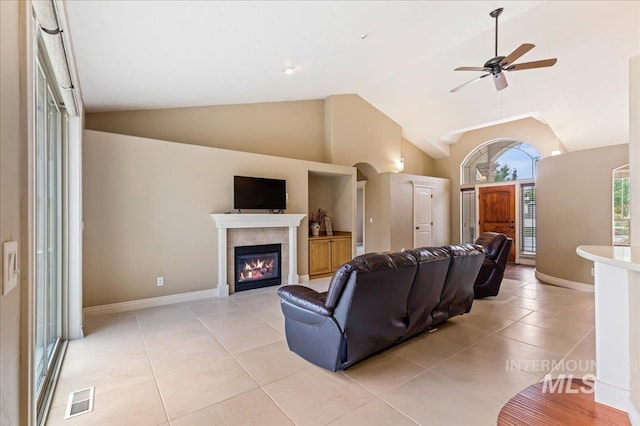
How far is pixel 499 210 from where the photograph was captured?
817 centimetres

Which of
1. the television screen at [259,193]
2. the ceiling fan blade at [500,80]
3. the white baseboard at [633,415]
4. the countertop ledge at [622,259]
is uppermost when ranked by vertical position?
the ceiling fan blade at [500,80]

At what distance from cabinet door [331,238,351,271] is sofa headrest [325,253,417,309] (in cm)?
388

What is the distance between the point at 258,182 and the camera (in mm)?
5066

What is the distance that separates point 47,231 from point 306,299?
2.28 meters

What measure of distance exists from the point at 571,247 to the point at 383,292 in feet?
15.4

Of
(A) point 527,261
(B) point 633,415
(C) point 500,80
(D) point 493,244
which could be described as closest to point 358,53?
(C) point 500,80

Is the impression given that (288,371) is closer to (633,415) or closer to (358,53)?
(633,415)

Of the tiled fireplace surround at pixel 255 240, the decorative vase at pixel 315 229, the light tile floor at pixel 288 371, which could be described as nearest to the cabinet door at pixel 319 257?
the decorative vase at pixel 315 229

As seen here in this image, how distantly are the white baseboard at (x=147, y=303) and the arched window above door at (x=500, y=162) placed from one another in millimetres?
7776

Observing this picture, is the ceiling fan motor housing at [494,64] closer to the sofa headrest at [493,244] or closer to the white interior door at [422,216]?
the sofa headrest at [493,244]

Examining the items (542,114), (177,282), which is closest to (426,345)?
(177,282)

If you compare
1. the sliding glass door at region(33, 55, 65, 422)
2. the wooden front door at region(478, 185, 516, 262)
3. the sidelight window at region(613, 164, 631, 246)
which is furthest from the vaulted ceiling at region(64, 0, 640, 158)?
the wooden front door at region(478, 185, 516, 262)

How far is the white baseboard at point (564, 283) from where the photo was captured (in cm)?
487

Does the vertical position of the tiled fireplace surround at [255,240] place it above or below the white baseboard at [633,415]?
above
